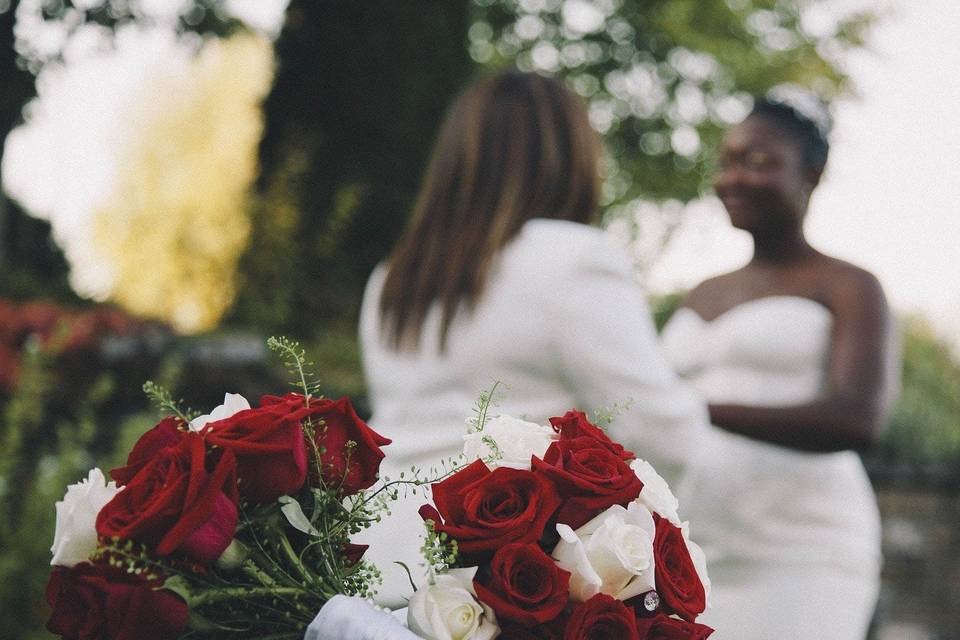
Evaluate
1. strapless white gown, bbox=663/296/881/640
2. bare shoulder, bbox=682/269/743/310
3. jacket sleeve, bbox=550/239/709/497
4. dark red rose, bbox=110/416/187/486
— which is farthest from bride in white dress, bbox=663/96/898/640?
dark red rose, bbox=110/416/187/486

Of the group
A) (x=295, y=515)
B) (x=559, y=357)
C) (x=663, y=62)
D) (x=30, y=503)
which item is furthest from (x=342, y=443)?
(x=663, y=62)

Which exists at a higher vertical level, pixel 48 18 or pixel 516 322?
pixel 48 18

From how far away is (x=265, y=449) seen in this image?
994 mm

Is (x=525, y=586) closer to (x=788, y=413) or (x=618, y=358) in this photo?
(x=618, y=358)

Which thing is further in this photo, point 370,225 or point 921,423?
point 921,423

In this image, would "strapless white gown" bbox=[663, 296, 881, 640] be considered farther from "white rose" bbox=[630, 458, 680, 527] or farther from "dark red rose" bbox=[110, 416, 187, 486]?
"dark red rose" bbox=[110, 416, 187, 486]

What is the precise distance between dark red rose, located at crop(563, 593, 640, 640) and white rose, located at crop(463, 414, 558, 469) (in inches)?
6.9

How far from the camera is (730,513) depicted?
9.69ft

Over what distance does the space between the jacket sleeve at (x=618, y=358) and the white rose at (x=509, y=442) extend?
0.93 meters

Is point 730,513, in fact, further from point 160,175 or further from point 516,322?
point 160,175

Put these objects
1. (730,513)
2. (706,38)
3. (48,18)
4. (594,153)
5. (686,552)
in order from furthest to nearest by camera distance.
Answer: (706,38)
(48,18)
(730,513)
(594,153)
(686,552)

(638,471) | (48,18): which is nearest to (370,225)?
(48,18)

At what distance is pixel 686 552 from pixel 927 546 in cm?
800

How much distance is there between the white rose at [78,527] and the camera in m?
1.02
